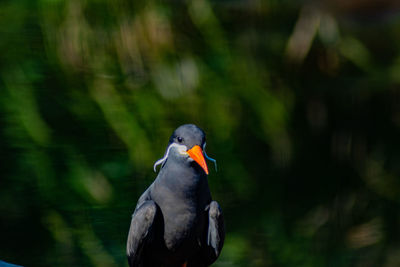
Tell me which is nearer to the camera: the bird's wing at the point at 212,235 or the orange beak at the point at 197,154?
the orange beak at the point at 197,154

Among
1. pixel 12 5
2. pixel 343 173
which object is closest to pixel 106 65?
pixel 12 5

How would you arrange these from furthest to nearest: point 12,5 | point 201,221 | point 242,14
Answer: point 242,14 → point 12,5 → point 201,221

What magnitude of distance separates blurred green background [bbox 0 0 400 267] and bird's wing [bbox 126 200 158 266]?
4.47 feet

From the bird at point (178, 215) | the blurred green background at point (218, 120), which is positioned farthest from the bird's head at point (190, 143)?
the blurred green background at point (218, 120)

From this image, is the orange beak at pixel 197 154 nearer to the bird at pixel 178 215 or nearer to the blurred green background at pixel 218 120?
the bird at pixel 178 215

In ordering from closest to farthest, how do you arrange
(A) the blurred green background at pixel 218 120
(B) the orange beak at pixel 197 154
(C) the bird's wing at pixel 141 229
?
(B) the orange beak at pixel 197 154, (C) the bird's wing at pixel 141 229, (A) the blurred green background at pixel 218 120

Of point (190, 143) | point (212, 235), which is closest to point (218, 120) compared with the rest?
point (212, 235)

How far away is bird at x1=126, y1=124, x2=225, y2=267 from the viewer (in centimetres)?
166

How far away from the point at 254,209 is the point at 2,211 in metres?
1.34

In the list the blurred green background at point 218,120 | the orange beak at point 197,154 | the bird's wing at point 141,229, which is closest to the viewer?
the orange beak at point 197,154

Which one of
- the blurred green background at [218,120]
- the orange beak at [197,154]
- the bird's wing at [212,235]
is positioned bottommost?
the blurred green background at [218,120]

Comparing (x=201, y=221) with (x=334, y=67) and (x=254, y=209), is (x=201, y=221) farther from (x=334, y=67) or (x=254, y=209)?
(x=334, y=67)

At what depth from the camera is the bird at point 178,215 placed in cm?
166

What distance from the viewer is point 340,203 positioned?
348 centimetres
